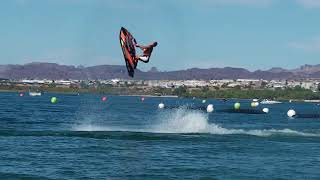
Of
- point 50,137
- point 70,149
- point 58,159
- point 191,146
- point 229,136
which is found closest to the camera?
point 58,159

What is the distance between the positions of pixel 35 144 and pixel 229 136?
1498 centimetres

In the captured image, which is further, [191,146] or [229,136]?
[229,136]

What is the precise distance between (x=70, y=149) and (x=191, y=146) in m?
7.76

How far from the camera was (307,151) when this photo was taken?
41750 millimetres

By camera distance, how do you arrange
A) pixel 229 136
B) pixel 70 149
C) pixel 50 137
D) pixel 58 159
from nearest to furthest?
pixel 58 159
pixel 70 149
pixel 50 137
pixel 229 136

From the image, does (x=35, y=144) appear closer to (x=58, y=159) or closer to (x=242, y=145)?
(x=58, y=159)

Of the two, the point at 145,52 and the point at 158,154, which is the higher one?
the point at 145,52

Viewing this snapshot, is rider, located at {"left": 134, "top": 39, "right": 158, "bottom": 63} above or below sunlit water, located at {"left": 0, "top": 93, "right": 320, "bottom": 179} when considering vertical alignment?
above

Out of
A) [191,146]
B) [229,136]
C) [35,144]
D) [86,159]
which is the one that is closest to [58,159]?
[86,159]

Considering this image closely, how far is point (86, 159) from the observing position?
3572 centimetres

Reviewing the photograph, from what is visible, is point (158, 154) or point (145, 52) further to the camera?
point (158, 154)

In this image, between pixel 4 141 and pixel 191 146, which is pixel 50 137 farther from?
pixel 191 146

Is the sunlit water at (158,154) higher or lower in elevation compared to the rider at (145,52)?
lower

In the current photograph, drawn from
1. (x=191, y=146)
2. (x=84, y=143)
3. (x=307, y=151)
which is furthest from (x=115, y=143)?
(x=307, y=151)
